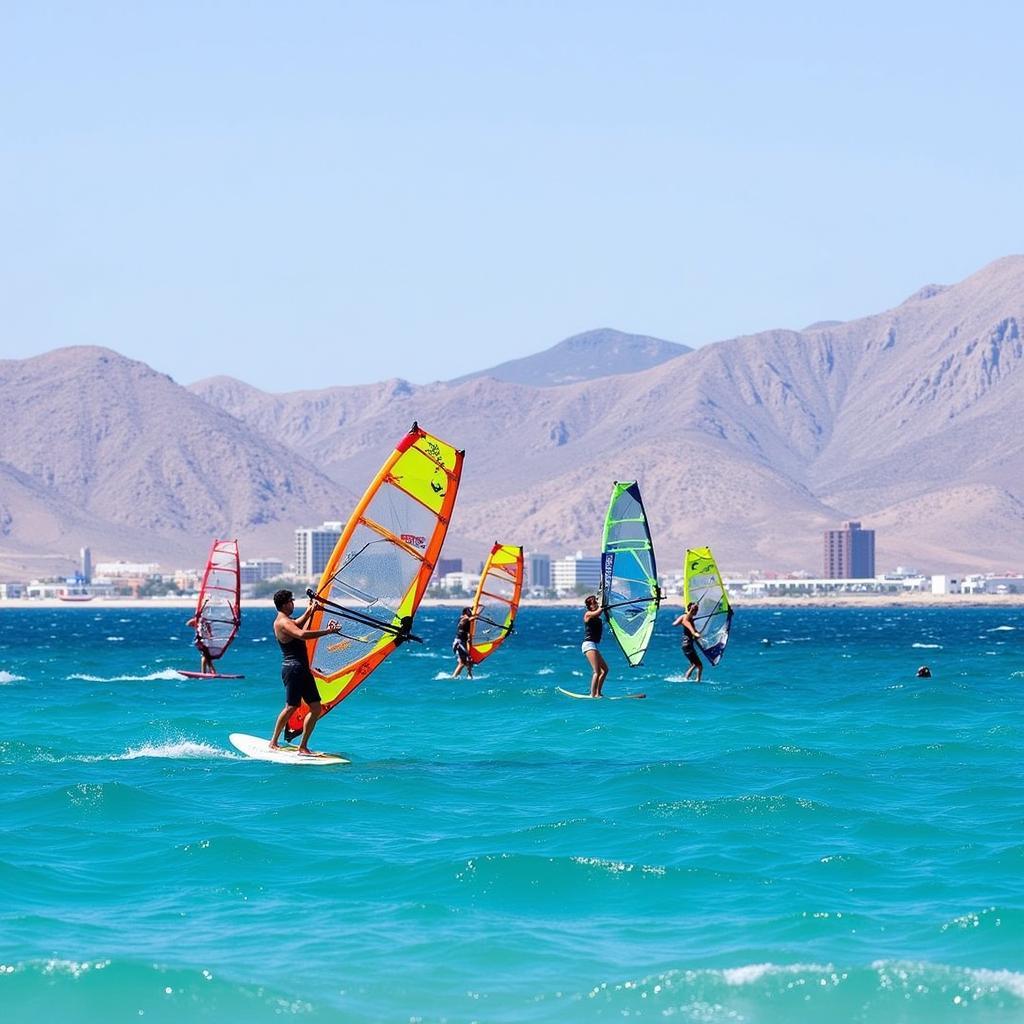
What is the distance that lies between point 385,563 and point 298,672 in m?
2.22

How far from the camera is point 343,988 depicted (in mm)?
13484

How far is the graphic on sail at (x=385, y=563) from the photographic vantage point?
23.5 metres

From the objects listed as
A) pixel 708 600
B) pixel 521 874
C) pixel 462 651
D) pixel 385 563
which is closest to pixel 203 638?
pixel 462 651

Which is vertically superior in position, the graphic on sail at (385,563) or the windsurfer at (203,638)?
the graphic on sail at (385,563)

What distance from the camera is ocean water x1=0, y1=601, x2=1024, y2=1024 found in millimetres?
13383

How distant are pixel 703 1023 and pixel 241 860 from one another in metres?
5.91

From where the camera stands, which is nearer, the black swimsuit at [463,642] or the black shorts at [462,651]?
the black swimsuit at [463,642]

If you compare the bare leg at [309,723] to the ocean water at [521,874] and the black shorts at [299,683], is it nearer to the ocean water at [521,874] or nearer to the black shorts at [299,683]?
the black shorts at [299,683]

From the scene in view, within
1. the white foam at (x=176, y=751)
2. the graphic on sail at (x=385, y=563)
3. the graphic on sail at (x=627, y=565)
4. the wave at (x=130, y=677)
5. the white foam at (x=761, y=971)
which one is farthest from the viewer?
the wave at (x=130, y=677)

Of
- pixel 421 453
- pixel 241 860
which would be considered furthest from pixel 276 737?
pixel 241 860

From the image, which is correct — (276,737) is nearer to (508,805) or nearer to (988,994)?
(508,805)

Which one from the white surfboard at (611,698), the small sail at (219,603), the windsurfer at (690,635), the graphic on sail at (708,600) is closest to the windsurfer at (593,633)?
the white surfboard at (611,698)

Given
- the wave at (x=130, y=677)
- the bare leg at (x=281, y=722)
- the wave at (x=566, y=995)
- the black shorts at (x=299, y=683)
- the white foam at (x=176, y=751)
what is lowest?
the wave at (x=130, y=677)

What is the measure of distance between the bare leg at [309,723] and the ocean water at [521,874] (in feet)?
1.46
